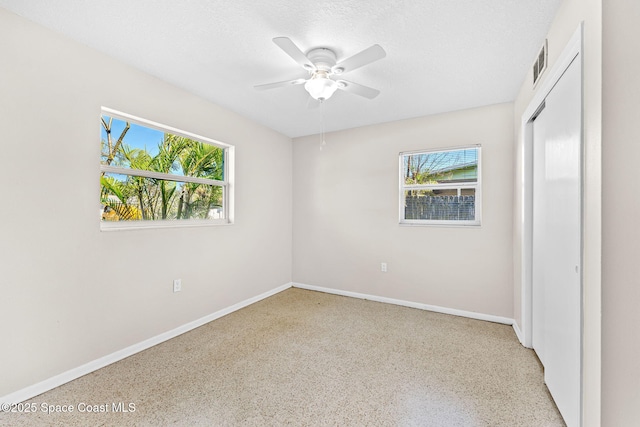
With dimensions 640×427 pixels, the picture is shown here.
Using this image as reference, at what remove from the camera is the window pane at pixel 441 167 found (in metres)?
3.23

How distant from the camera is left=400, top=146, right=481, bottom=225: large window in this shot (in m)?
3.23

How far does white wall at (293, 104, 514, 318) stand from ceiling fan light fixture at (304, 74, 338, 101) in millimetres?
1743

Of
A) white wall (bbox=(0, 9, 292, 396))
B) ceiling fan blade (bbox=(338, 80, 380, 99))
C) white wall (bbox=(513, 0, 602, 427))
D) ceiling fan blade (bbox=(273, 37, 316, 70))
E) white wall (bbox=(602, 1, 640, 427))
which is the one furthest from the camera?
ceiling fan blade (bbox=(338, 80, 380, 99))

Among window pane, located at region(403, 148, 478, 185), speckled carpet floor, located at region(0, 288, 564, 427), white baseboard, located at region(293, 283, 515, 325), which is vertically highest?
window pane, located at region(403, 148, 478, 185)

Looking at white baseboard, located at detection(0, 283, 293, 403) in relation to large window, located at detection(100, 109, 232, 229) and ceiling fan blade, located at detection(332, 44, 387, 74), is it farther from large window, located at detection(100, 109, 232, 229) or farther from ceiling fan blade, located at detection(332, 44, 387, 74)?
ceiling fan blade, located at detection(332, 44, 387, 74)

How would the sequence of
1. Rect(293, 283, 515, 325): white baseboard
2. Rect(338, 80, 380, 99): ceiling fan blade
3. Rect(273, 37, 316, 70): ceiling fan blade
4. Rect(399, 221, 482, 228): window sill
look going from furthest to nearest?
Rect(399, 221, 482, 228): window sill < Rect(293, 283, 515, 325): white baseboard < Rect(338, 80, 380, 99): ceiling fan blade < Rect(273, 37, 316, 70): ceiling fan blade

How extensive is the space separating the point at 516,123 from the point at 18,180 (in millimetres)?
4070

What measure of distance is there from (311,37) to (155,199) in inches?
79.2

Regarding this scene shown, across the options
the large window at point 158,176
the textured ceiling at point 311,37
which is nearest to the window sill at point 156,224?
the large window at point 158,176

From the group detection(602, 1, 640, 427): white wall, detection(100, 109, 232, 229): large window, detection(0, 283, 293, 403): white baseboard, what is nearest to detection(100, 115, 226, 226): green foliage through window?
detection(100, 109, 232, 229): large window

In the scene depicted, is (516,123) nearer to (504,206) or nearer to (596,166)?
(504,206)

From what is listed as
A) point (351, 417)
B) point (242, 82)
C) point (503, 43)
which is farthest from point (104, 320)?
point (503, 43)

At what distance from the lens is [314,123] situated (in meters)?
3.71

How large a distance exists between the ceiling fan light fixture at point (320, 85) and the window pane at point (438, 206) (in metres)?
1.95
